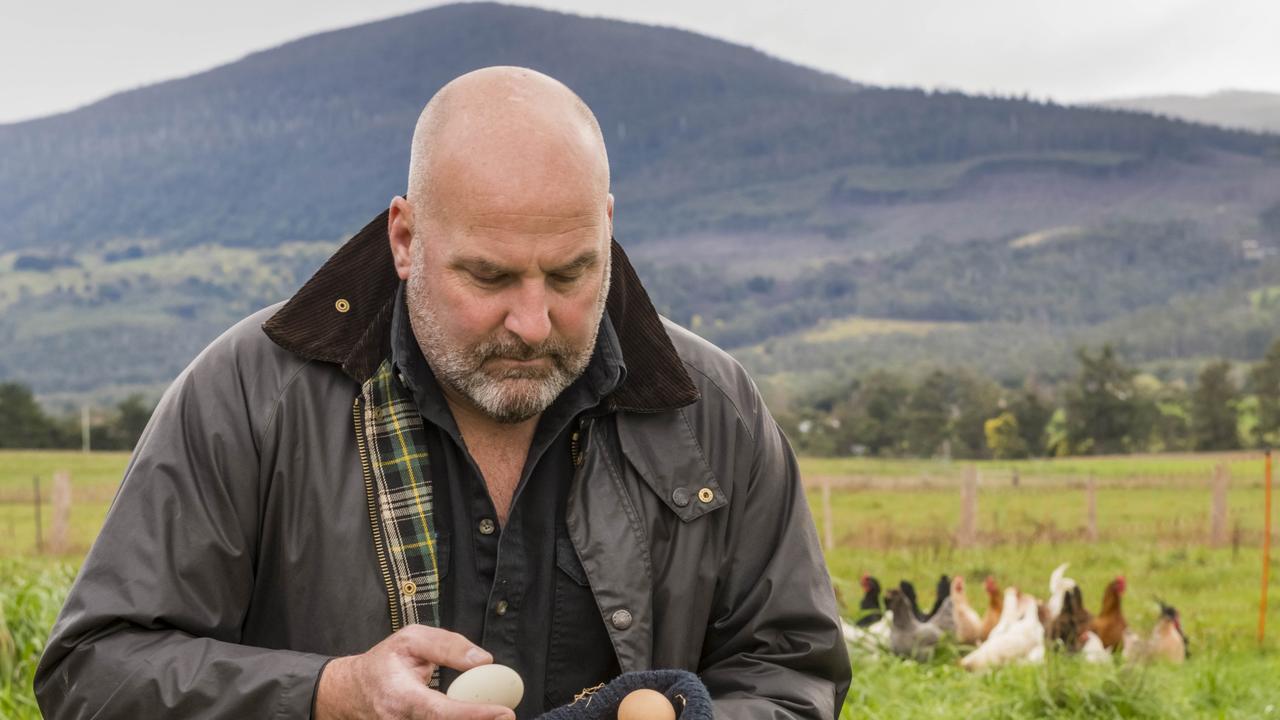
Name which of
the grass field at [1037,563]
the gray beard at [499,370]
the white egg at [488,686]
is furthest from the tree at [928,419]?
the white egg at [488,686]

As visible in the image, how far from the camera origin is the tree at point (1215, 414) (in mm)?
44594

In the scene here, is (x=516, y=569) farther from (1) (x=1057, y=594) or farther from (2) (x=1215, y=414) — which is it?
(2) (x=1215, y=414)

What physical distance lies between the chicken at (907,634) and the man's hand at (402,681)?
269 inches

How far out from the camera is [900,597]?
348 inches

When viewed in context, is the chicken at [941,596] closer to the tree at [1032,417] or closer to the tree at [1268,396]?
the tree at [1032,417]

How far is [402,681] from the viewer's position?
90.8 inches

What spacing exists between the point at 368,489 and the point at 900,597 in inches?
262

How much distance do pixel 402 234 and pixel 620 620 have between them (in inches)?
34.3

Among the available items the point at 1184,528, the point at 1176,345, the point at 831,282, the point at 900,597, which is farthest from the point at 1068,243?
the point at 900,597

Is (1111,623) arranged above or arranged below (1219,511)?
above

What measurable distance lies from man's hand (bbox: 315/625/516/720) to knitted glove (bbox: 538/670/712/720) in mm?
209

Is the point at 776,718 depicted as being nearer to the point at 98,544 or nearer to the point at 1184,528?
the point at 98,544

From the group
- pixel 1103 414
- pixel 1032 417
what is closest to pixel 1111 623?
pixel 1103 414

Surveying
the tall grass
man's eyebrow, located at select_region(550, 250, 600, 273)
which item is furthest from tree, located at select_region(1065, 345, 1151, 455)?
man's eyebrow, located at select_region(550, 250, 600, 273)
